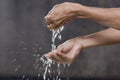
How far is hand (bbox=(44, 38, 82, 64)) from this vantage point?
1.37 metres

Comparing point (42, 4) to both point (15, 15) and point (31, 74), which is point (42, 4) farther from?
point (31, 74)

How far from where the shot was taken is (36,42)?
3.08 meters

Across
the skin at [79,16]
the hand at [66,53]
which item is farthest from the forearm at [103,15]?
the hand at [66,53]

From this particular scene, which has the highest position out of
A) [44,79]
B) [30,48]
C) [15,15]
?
[15,15]

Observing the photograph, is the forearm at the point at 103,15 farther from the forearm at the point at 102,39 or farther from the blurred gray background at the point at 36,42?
the blurred gray background at the point at 36,42

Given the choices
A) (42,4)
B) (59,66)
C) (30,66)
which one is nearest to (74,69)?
(59,66)

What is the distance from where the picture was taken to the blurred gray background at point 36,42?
3.07m

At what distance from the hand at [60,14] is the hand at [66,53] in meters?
0.11

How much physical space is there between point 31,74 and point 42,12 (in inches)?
16.4

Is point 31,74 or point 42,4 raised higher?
point 42,4

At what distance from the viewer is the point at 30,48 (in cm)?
305

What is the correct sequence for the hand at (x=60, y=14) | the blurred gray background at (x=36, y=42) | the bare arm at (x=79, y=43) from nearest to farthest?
the hand at (x=60, y=14) → the bare arm at (x=79, y=43) → the blurred gray background at (x=36, y=42)

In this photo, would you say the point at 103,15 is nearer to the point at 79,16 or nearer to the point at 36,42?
the point at 79,16

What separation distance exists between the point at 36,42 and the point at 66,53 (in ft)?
5.56
